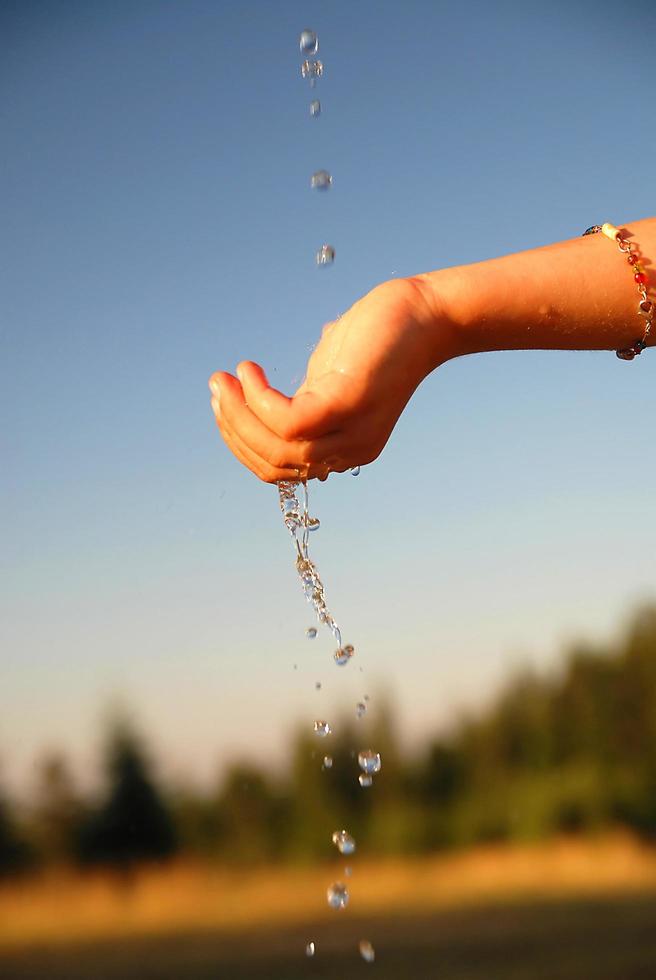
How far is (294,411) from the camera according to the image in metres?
1.01

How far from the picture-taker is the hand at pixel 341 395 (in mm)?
1032

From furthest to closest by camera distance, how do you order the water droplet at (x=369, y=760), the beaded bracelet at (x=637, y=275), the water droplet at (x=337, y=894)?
the water droplet at (x=337, y=894), the water droplet at (x=369, y=760), the beaded bracelet at (x=637, y=275)

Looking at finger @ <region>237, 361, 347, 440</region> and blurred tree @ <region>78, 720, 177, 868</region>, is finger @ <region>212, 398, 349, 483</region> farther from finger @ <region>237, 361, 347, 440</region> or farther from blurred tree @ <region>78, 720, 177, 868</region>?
blurred tree @ <region>78, 720, 177, 868</region>

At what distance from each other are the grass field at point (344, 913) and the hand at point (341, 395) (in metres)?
15.8

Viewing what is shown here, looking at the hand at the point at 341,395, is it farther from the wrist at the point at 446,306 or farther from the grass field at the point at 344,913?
the grass field at the point at 344,913

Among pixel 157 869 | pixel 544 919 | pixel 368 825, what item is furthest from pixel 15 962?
pixel 544 919

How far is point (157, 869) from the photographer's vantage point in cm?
1955

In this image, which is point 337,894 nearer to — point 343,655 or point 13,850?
point 343,655

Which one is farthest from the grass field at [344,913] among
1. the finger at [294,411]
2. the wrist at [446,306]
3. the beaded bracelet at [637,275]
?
the finger at [294,411]

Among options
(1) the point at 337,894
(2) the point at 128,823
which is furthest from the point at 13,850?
(1) the point at 337,894

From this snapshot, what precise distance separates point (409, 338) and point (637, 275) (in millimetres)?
384

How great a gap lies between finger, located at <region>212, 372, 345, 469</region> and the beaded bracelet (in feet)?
1.64

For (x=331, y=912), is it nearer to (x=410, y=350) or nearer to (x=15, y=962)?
(x=15, y=962)

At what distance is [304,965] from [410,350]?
17181 millimetres
